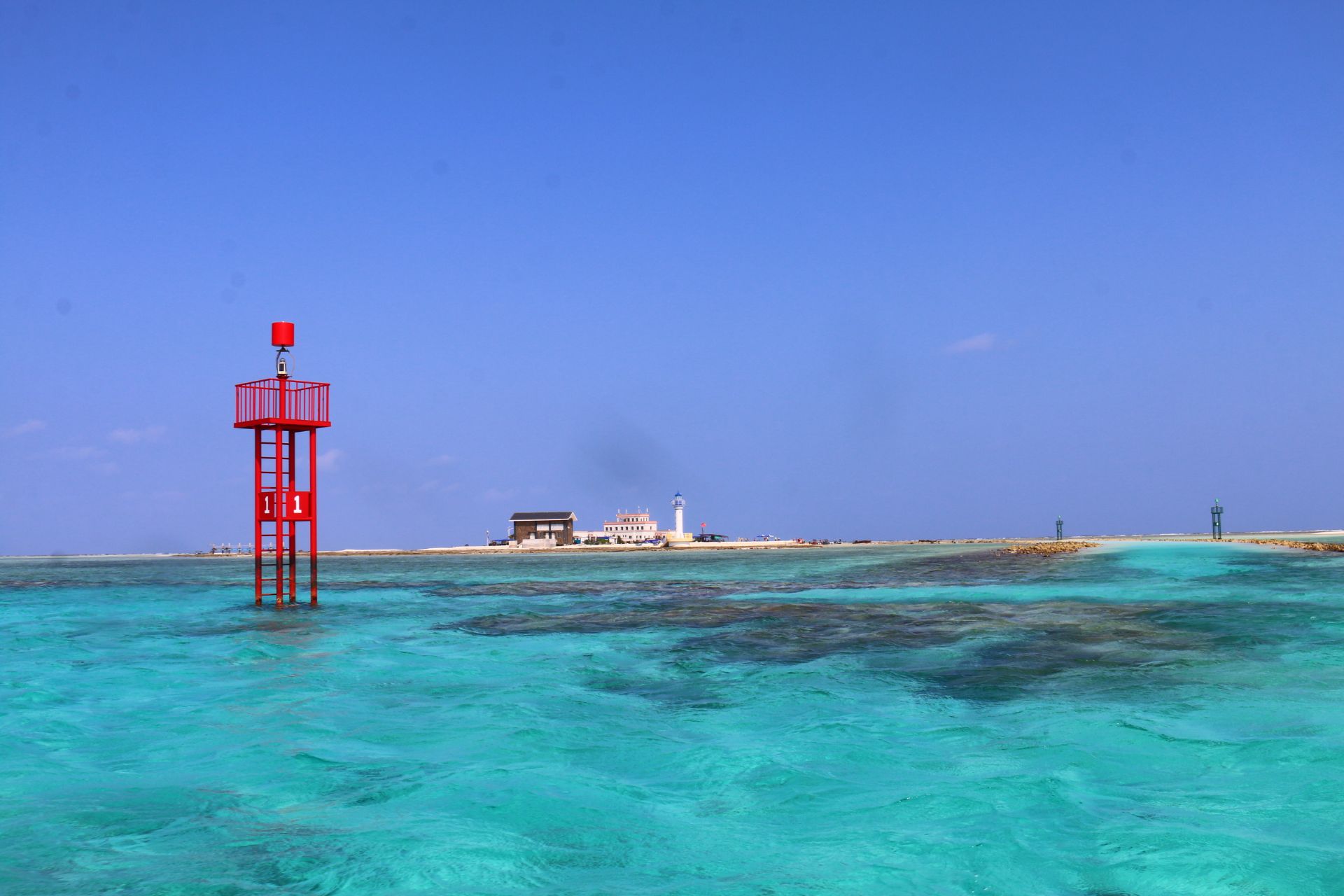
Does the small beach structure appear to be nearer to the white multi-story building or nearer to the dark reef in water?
the white multi-story building

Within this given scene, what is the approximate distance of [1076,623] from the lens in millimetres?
19109

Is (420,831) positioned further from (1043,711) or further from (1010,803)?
(1043,711)

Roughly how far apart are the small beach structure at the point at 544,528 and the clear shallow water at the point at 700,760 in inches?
3813

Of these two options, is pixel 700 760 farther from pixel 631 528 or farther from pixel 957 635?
pixel 631 528

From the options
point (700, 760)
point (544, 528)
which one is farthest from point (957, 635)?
point (544, 528)

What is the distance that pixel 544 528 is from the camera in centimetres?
11881

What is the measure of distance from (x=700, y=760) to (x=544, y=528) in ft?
364

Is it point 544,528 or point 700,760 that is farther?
point 544,528

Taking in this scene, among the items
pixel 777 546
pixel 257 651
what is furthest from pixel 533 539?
pixel 257 651

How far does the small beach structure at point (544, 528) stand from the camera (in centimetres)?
11762

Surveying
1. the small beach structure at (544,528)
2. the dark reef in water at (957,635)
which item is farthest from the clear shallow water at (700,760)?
the small beach structure at (544,528)

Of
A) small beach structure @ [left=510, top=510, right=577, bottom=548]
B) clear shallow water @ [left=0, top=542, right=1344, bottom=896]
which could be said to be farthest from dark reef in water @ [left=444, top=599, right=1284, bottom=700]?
small beach structure @ [left=510, top=510, right=577, bottom=548]

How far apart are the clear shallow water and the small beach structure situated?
3813 inches

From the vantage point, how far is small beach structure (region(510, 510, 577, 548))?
117625 mm
